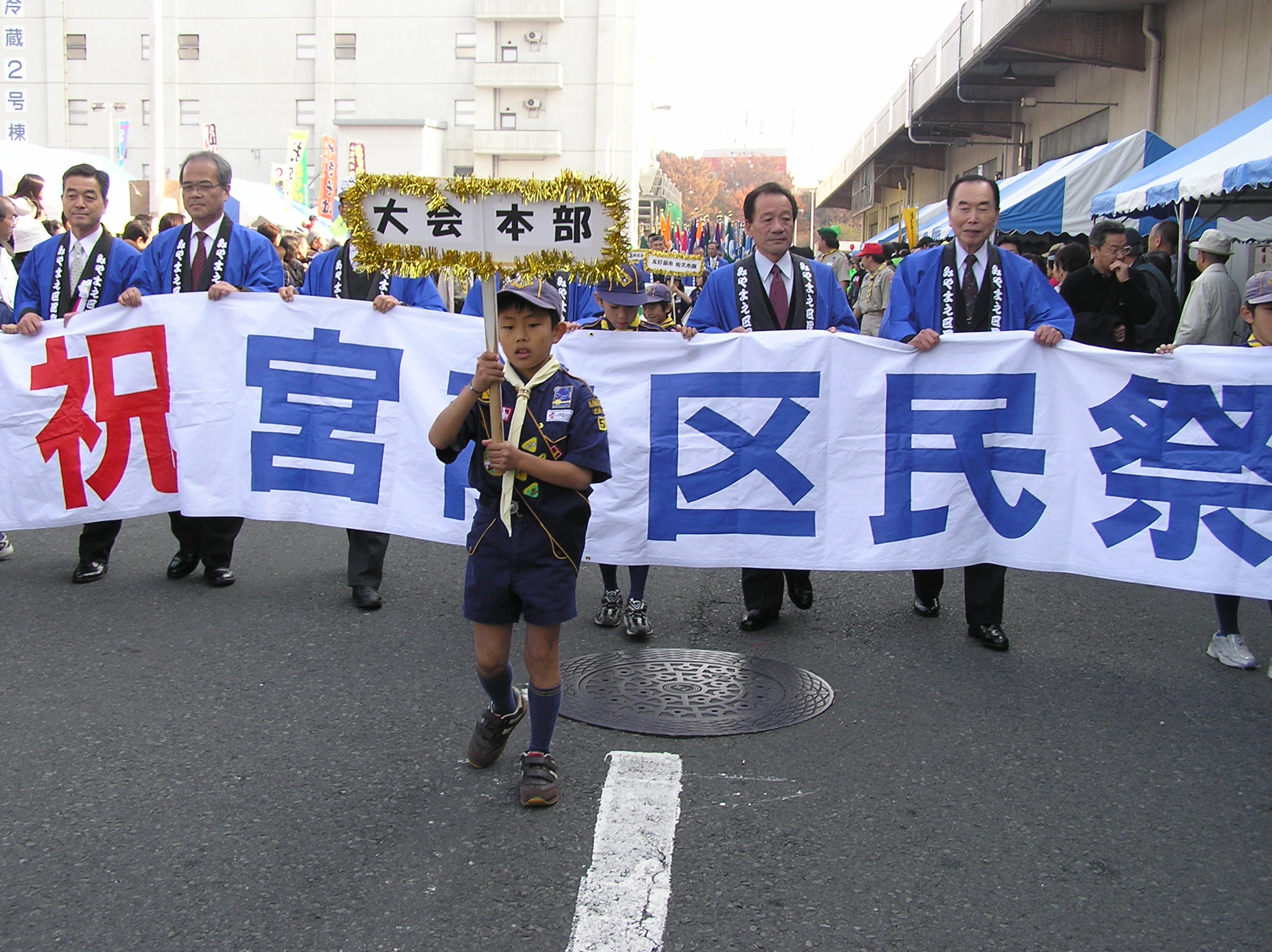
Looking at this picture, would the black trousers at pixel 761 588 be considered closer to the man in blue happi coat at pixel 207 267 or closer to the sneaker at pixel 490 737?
the sneaker at pixel 490 737

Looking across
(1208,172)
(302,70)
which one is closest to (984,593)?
(1208,172)

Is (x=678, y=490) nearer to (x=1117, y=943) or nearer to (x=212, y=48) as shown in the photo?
(x=1117, y=943)

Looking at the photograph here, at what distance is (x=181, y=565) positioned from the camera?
19.7 ft

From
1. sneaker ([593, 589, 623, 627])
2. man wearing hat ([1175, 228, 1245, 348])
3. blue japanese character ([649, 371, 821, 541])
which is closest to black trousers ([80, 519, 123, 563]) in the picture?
sneaker ([593, 589, 623, 627])

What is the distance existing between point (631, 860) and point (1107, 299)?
245 inches

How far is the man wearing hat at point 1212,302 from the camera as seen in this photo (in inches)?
301

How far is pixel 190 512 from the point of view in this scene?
229 inches

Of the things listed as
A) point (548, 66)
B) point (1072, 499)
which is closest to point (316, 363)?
point (1072, 499)

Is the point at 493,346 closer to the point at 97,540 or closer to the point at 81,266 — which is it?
the point at 97,540

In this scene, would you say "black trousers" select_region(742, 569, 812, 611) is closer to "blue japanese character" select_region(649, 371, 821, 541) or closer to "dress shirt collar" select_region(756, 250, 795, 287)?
"blue japanese character" select_region(649, 371, 821, 541)

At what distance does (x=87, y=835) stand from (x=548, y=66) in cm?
5440

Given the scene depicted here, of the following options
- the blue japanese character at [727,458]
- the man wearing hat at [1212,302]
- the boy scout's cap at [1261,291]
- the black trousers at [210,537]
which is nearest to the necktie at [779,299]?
the blue japanese character at [727,458]

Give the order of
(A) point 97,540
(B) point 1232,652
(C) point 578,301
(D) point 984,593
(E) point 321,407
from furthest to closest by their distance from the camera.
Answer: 1. (C) point 578,301
2. (A) point 97,540
3. (E) point 321,407
4. (D) point 984,593
5. (B) point 1232,652

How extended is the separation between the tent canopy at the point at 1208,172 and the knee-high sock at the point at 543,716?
7.09 m
